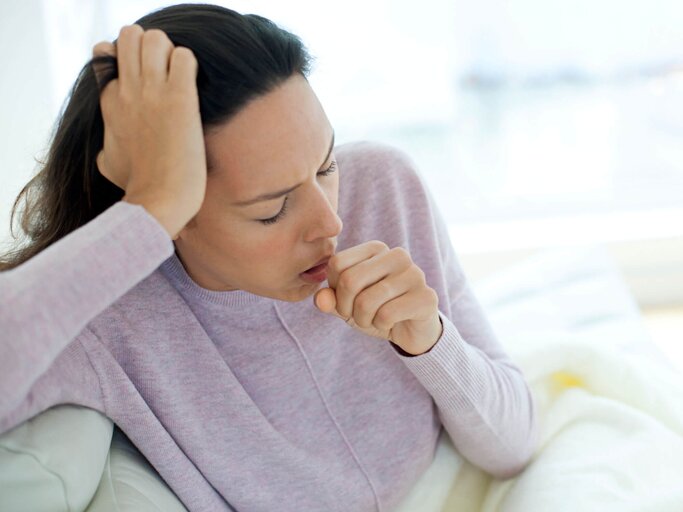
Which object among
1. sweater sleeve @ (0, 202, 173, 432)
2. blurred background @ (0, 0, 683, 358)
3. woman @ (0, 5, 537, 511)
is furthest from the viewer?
blurred background @ (0, 0, 683, 358)

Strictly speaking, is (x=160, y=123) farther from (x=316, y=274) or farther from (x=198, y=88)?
(x=316, y=274)

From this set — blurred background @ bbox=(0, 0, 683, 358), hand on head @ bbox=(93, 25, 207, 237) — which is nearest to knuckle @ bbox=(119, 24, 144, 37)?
hand on head @ bbox=(93, 25, 207, 237)

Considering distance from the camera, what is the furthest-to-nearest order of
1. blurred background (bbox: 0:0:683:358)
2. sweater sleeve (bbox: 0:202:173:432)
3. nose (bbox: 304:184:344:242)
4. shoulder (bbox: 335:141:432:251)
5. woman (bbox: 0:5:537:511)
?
blurred background (bbox: 0:0:683:358)
shoulder (bbox: 335:141:432:251)
nose (bbox: 304:184:344:242)
woman (bbox: 0:5:537:511)
sweater sleeve (bbox: 0:202:173:432)

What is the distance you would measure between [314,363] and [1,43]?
4.39 ft

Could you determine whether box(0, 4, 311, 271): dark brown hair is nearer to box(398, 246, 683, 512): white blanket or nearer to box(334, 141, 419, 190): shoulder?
box(334, 141, 419, 190): shoulder

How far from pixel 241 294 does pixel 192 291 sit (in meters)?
0.07

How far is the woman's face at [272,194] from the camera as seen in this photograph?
40.7 inches

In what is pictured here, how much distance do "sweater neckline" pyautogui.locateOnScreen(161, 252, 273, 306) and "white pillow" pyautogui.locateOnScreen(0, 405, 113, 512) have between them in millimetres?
223

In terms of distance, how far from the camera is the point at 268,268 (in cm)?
111

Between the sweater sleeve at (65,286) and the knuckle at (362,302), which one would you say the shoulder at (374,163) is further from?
the sweater sleeve at (65,286)

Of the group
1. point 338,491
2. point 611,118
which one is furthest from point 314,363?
A: point 611,118

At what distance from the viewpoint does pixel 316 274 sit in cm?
116

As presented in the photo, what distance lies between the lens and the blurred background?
2650 mm

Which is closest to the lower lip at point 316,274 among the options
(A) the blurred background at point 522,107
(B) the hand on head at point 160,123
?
(B) the hand on head at point 160,123
